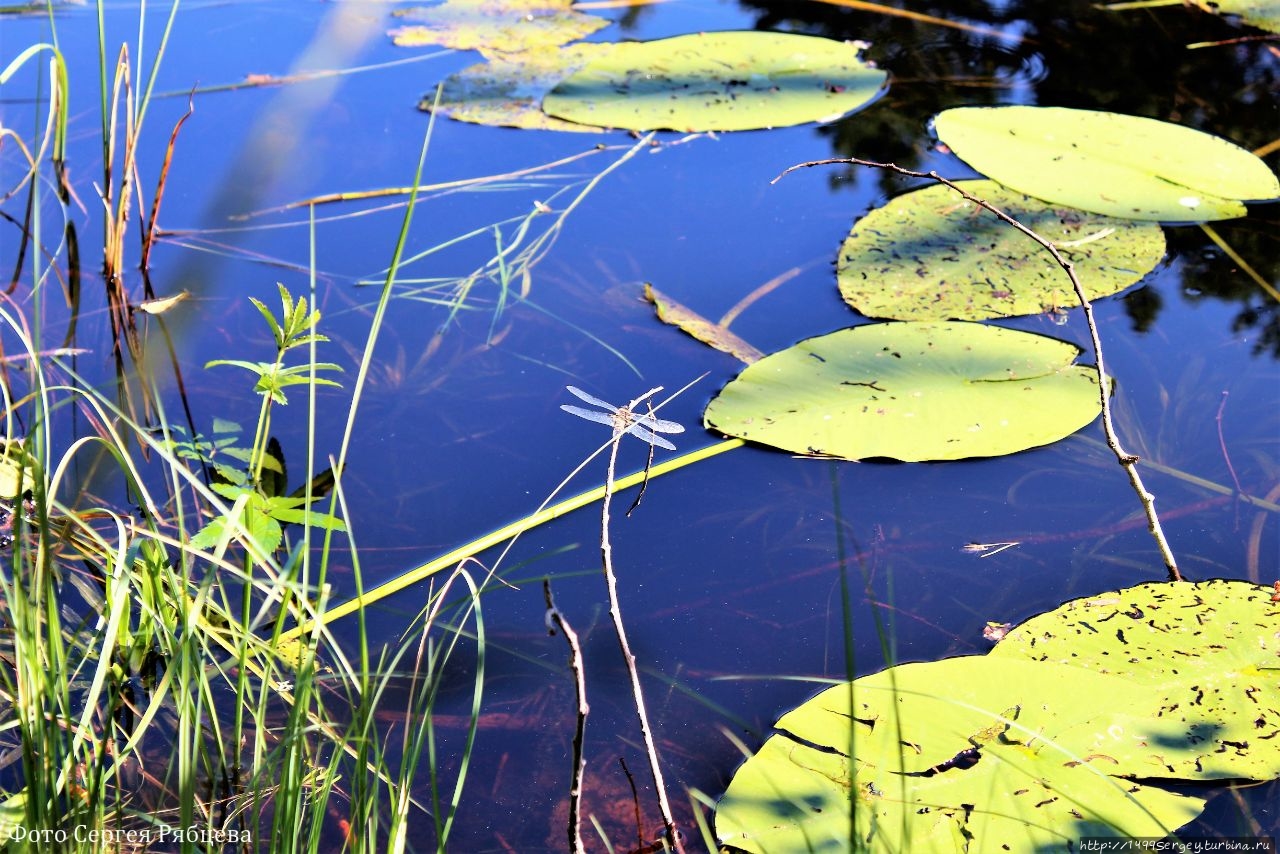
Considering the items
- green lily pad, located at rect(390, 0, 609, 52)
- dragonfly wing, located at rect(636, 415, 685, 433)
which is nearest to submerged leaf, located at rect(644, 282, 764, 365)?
dragonfly wing, located at rect(636, 415, 685, 433)

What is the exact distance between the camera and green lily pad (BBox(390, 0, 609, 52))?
3.28 meters

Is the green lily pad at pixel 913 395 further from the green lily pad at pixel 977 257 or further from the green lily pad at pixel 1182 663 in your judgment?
the green lily pad at pixel 1182 663

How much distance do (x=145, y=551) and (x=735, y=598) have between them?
76 centimetres

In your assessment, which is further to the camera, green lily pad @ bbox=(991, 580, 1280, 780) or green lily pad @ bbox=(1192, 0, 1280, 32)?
green lily pad @ bbox=(1192, 0, 1280, 32)

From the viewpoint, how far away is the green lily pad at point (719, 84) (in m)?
2.73

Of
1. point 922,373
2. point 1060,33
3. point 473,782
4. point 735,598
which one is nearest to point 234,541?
point 473,782

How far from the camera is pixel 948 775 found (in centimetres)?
119

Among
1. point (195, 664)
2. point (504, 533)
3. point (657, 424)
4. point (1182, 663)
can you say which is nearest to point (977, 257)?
point (657, 424)

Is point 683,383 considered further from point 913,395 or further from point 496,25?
point 496,25

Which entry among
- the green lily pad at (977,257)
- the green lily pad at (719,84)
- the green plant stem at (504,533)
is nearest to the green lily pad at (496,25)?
the green lily pad at (719,84)

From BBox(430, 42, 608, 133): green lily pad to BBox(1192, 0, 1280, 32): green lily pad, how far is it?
1950mm

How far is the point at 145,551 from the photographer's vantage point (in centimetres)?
119

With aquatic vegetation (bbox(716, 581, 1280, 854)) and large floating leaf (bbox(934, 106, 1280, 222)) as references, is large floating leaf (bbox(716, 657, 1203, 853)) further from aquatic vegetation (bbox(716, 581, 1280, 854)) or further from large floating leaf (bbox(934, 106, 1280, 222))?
large floating leaf (bbox(934, 106, 1280, 222))

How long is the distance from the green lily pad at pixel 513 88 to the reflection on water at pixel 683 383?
0.08m
